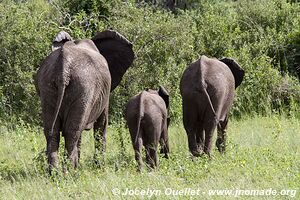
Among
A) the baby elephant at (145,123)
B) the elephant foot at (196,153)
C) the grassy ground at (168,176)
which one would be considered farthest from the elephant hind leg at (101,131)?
the elephant foot at (196,153)

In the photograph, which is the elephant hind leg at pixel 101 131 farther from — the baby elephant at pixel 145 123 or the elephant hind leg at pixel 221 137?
the elephant hind leg at pixel 221 137

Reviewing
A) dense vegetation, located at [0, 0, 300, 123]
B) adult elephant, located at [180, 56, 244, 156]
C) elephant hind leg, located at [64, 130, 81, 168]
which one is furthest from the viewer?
dense vegetation, located at [0, 0, 300, 123]

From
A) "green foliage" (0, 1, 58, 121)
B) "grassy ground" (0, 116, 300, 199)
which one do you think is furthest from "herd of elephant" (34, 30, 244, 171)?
"green foliage" (0, 1, 58, 121)

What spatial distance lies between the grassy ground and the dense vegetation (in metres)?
3.80

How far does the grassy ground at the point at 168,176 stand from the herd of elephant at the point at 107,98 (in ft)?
1.13

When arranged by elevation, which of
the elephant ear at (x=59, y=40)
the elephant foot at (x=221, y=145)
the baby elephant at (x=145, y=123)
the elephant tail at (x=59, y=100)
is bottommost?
the elephant foot at (x=221, y=145)

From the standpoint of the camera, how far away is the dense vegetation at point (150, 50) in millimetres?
14250

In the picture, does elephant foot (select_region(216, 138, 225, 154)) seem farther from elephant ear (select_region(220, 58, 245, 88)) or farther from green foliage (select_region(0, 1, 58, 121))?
green foliage (select_region(0, 1, 58, 121))

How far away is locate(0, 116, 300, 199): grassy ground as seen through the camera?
7.12m

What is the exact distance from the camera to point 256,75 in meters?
15.8

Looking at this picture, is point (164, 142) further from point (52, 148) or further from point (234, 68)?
point (52, 148)

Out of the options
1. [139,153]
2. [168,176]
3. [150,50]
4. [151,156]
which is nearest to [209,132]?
[151,156]

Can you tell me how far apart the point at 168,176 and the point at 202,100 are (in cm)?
145

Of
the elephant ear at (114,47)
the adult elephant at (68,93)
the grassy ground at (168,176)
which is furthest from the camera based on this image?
the elephant ear at (114,47)
